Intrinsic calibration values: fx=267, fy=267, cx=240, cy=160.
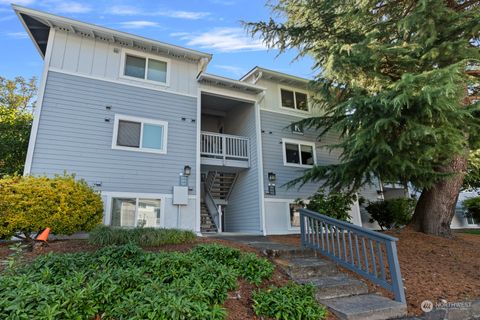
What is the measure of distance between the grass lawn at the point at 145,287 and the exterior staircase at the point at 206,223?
581 centimetres

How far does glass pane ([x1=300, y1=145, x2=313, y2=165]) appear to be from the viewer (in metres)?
12.1

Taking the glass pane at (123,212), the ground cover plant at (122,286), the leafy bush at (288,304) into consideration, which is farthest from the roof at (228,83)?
the leafy bush at (288,304)

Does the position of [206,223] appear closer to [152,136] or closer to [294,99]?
[152,136]

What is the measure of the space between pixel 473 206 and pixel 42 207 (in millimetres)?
22296

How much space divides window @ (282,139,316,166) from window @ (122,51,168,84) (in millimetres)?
5696

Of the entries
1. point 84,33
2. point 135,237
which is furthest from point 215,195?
point 84,33

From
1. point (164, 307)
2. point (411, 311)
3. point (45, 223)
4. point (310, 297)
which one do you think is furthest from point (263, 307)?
point (45, 223)

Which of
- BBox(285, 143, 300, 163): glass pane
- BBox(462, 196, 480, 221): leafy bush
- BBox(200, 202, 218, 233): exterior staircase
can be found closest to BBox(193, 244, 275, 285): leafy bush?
BBox(200, 202, 218, 233): exterior staircase

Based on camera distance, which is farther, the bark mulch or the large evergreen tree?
the large evergreen tree

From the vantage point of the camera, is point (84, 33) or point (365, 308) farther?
point (84, 33)

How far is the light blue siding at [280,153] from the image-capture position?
11.1 metres

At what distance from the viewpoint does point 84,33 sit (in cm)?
905

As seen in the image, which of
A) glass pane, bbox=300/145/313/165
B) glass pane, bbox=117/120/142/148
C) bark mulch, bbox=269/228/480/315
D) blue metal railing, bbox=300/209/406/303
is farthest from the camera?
glass pane, bbox=300/145/313/165

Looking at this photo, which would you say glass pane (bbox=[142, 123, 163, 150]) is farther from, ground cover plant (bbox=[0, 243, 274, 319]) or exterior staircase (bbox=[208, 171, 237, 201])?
ground cover plant (bbox=[0, 243, 274, 319])
